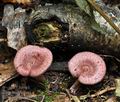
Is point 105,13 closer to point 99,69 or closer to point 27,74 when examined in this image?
point 99,69

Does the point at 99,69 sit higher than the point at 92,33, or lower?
lower

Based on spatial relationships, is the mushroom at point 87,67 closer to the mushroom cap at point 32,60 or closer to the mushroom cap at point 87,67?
the mushroom cap at point 87,67

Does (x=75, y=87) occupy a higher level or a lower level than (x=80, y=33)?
lower

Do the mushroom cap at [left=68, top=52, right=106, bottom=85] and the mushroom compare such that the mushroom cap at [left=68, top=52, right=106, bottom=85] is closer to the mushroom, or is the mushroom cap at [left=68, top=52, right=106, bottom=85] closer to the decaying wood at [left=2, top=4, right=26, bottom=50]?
the mushroom

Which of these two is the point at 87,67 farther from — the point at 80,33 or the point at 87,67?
the point at 80,33

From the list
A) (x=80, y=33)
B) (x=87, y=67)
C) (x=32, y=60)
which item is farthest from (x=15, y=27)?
(x=87, y=67)

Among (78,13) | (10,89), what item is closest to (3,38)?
(10,89)
